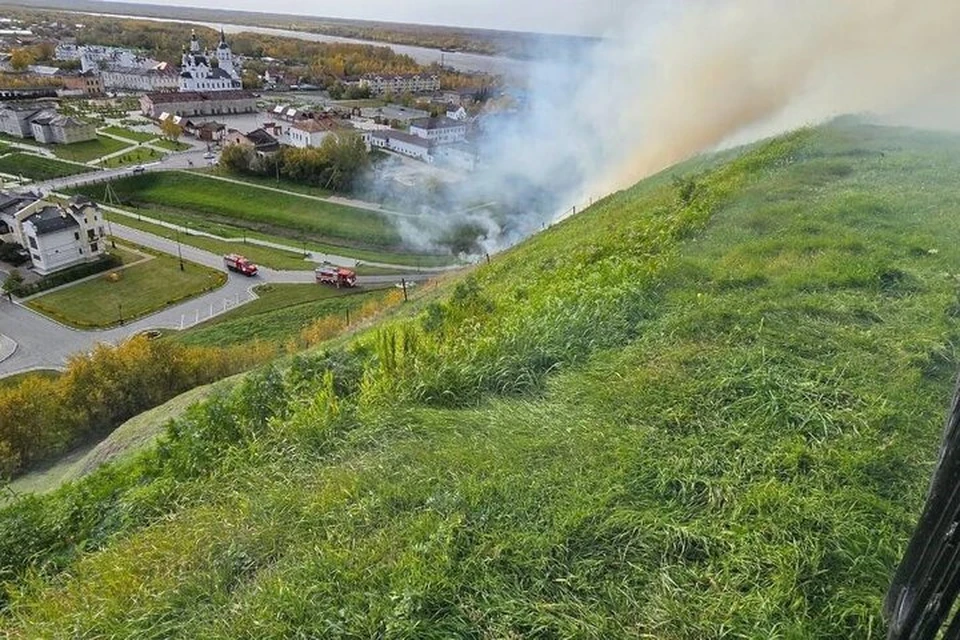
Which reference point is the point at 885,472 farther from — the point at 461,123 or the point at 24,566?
the point at 461,123

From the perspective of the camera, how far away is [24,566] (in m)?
4.91

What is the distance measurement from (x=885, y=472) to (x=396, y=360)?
13.8 feet

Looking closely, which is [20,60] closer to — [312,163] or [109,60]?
[109,60]

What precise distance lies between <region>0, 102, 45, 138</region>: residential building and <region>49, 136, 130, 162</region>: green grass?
545 cm

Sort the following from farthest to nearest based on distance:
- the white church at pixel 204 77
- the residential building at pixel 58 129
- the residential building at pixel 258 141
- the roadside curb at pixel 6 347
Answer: the white church at pixel 204 77 → the residential building at pixel 58 129 → the residential building at pixel 258 141 → the roadside curb at pixel 6 347

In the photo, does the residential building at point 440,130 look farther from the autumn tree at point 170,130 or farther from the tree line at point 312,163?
the autumn tree at point 170,130

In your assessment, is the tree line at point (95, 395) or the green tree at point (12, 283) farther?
the green tree at point (12, 283)

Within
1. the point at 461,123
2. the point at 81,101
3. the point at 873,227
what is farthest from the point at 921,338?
the point at 81,101

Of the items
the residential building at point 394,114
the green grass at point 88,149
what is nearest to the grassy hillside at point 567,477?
the green grass at point 88,149

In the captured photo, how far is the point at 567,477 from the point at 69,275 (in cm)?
3004

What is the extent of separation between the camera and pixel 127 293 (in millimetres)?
25984

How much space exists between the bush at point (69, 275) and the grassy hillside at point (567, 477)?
24.1 m

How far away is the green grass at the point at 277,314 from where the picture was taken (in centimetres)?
2138

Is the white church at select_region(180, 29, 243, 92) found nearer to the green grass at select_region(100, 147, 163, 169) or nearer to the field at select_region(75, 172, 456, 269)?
the green grass at select_region(100, 147, 163, 169)
